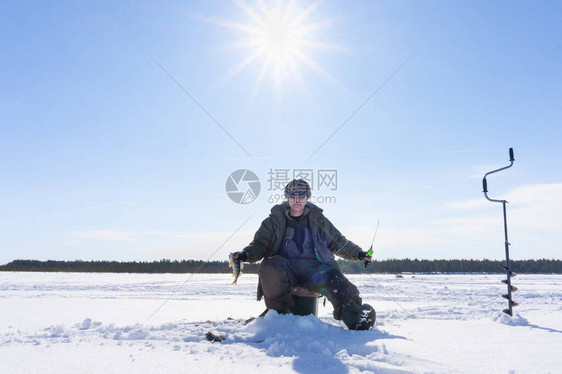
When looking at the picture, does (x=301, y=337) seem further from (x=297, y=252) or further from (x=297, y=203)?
(x=297, y=203)

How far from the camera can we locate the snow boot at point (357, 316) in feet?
12.6

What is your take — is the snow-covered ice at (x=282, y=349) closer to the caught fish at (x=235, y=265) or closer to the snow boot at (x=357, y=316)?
the snow boot at (x=357, y=316)

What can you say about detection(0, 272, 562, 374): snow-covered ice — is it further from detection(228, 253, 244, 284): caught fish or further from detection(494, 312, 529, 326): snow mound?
detection(228, 253, 244, 284): caught fish

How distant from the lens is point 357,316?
387cm

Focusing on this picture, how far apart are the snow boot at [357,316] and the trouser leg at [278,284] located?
63cm

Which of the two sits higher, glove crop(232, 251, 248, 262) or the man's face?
the man's face

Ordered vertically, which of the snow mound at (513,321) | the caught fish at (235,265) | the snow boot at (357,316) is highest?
the caught fish at (235,265)

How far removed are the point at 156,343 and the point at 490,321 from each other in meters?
3.93

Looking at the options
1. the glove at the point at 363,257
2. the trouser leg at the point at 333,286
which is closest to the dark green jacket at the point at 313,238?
the glove at the point at 363,257

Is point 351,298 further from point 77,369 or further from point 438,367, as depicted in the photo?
point 77,369

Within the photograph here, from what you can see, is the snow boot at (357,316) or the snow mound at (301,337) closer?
the snow mound at (301,337)

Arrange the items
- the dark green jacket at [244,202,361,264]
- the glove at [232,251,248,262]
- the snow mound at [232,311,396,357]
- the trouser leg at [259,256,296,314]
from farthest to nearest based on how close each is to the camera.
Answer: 1. the dark green jacket at [244,202,361,264]
2. the glove at [232,251,248,262]
3. the trouser leg at [259,256,296,314]
4. the snow mound at [232,311,396,357]

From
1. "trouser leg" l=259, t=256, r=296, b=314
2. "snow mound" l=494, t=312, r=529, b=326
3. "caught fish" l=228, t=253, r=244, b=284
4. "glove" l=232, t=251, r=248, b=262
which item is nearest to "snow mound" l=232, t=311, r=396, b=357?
"trouser leg" l=259, t=256, r=296, b=314

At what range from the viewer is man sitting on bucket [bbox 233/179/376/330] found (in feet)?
14.0
